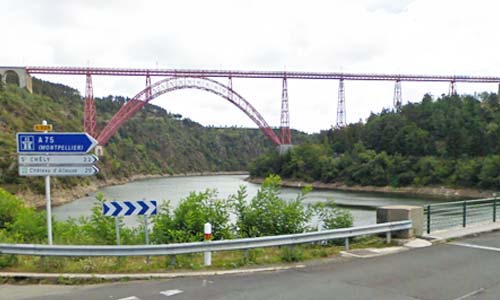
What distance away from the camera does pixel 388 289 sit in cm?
627

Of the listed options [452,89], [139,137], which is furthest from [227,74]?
[139,137]

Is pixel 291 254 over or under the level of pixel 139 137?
under

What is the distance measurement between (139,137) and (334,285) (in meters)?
151

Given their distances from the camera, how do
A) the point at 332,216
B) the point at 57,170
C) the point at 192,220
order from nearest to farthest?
the point at 57,170, the point at 192,220, the point at 332,216

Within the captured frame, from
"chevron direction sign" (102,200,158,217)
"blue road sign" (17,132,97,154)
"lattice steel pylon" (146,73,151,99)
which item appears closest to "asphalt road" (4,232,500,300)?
"chevron direction sign" (102,200,158,217)

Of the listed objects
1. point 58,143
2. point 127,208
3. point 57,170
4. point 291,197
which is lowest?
point 291,197

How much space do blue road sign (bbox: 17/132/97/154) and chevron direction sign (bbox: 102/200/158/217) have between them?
3.62 feet

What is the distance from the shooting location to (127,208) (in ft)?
26.0

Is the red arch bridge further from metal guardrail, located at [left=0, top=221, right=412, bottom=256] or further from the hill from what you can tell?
metal guardrail, located at [left=0, top=221, right=412, bottom=256]

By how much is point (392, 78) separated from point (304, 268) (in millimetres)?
75237

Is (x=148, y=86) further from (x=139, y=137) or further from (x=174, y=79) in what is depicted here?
(x=139, y=137)

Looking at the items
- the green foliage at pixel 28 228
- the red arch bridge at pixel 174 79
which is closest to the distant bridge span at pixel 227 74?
the red arch bridge at pixel 174 79

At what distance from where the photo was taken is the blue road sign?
25.3 feet

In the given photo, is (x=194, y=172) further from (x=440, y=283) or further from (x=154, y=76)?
(x=440, y=283)
